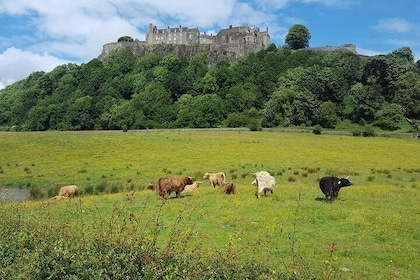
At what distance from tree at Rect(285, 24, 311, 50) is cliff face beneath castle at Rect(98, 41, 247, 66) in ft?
75.9

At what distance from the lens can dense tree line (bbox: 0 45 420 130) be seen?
330ft

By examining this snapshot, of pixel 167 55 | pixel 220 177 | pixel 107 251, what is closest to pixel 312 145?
pixel 220 177

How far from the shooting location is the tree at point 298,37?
549ft

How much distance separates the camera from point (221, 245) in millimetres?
13562

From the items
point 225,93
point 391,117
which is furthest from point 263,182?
point 225,93

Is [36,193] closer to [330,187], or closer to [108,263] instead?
[330,187]

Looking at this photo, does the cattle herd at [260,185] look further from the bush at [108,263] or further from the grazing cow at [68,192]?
the bush at [108,263]

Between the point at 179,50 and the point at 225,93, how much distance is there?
4536 centimetres

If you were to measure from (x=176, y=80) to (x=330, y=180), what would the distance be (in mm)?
117503

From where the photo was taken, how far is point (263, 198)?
2247cm

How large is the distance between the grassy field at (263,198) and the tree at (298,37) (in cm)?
10359

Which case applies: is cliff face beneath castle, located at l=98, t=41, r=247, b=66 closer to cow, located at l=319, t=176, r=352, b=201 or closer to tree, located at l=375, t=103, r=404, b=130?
tree, located at l=375, t=103, r=404, b=130

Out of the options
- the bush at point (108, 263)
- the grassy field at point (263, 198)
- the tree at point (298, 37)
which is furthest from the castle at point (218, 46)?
the bush at point (108, 263)

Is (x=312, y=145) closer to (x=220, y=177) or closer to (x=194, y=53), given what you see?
(x=220, y=177)
